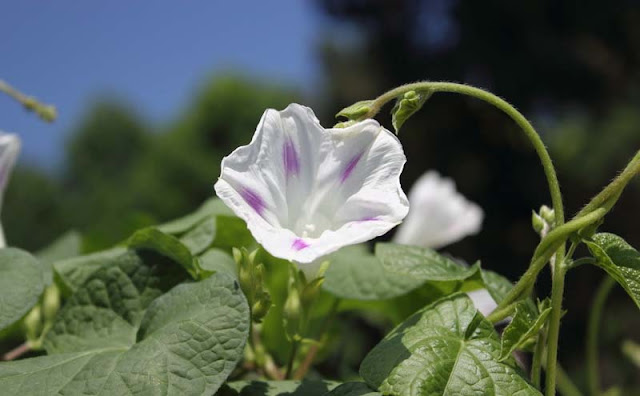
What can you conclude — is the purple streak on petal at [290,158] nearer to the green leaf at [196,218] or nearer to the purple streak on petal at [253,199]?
the purple streak on petal at [253,199]

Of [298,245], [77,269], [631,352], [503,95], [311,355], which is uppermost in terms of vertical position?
[298,245]

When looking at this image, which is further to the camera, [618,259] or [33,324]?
[33,324]

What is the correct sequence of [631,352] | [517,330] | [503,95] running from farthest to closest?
[503,95]
[631,352]
[517,330]

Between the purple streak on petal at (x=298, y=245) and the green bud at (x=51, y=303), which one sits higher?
the purple streak on petal at (x=298, y=245)

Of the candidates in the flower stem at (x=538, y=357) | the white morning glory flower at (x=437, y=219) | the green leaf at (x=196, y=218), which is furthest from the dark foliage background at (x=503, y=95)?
the flower stem at (x=538, y=357)

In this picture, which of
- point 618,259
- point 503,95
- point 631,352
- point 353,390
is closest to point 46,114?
point 353,390

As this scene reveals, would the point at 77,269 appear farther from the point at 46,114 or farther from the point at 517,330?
the point at 517,330
